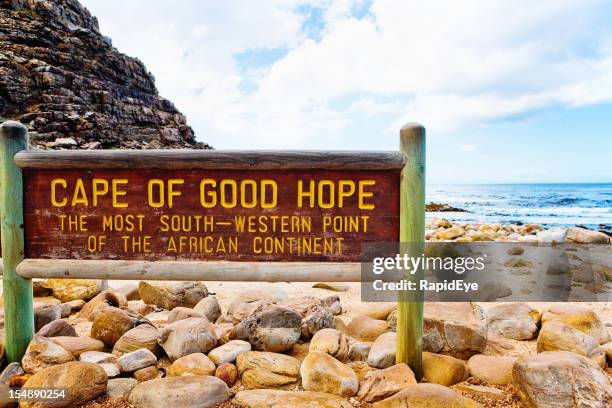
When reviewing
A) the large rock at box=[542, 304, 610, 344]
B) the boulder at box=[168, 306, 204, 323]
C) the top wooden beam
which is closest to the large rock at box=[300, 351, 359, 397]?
the top wooden beam

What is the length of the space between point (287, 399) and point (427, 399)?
Answer: 946mm

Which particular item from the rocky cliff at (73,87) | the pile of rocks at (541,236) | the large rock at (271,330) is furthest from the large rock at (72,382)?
the rocky cliff at (73,87)

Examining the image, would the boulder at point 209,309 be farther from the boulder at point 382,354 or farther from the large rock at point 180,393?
the boulder at point 382,354

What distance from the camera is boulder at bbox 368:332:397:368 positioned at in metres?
3.17

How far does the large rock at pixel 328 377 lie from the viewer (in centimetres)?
277

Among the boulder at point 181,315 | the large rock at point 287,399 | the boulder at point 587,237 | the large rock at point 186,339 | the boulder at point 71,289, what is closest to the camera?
the large rock at point 287,399

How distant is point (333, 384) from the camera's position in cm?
279

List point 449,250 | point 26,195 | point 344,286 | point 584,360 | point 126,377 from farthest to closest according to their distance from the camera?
point 449,250 → point 344,286 → point 26,195 → point 126,377 → point 584,360

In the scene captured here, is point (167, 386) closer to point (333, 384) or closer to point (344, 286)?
point (333, 384)

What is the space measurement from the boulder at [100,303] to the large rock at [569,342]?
4.71 m

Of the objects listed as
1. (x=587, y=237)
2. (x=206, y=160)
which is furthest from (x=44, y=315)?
(x=587, y=237)

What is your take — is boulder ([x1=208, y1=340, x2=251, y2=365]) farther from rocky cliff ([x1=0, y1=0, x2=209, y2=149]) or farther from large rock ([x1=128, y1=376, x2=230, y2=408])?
rocky cliff ([x1=0, y1=0, x2=209, y2=149])

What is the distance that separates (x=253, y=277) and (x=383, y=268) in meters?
1.06

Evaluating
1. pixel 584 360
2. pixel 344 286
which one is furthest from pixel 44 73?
pixel 584 360
